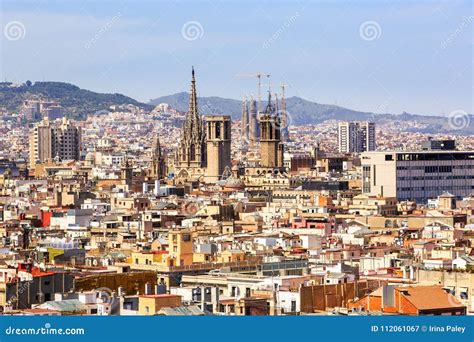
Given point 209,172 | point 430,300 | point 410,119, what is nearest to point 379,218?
point 430,300

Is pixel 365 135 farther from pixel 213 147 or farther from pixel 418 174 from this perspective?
pixel 418 174

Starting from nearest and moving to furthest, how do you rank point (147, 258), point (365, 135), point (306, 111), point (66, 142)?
point (147, 258) → point (66, 142) → point (365, 135) → point (306, 111)

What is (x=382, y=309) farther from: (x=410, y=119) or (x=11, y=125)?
(x=11, y=125)

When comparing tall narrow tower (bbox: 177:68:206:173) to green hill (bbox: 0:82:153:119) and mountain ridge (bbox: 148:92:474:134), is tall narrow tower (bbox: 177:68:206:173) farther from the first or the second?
green hill (bbox: 0:82:153:119)

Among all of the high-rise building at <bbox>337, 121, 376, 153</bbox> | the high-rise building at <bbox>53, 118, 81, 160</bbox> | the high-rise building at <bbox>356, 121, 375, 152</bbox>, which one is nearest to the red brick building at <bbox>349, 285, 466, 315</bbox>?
the high-rise building at <bbox>53, 118, 81, 160</bbox>

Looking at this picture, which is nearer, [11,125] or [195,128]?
[195,128]

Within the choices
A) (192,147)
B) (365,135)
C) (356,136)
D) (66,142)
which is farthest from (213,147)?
(356,136)
